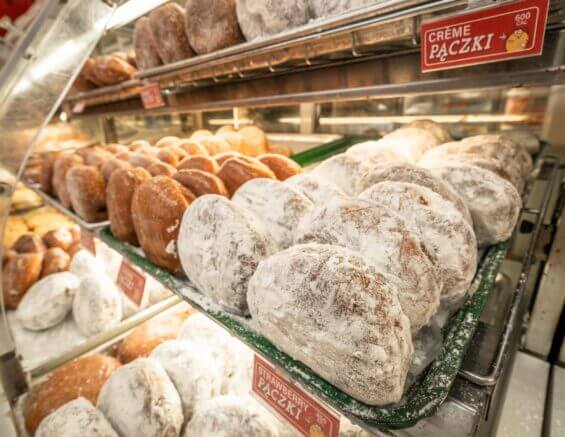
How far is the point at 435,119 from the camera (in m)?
1.65

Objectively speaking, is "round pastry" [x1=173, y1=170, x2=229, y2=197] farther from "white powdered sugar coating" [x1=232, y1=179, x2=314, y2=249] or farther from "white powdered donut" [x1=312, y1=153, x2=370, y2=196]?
"white powdered donut" [x1=312, y1=153, x2=370, y2=196]

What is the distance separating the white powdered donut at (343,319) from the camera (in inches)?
17.9

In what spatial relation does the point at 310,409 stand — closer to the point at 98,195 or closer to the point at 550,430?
the point at 550,430

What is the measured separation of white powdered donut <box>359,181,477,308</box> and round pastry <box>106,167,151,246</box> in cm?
85

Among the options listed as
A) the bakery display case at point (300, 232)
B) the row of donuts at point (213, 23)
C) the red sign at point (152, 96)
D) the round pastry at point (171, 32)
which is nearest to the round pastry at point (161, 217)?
the bakery display case at point (300, 232)

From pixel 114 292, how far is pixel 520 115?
6.85 feet

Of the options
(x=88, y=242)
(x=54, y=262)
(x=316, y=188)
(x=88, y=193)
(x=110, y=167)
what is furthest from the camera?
(x=54, y=262)

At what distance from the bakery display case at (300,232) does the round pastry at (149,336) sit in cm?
1

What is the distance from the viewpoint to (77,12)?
0.67 meters

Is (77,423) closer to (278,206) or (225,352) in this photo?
(225,352)

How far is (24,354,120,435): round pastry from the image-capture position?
1.15m

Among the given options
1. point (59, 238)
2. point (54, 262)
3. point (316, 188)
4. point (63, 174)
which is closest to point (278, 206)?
point (316, 188)

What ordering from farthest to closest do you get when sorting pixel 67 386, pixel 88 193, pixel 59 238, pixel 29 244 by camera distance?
pixel 59 238 < pixel 29 244 < pixel 88 193 < pixel 67 386

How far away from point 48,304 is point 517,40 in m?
2.04
